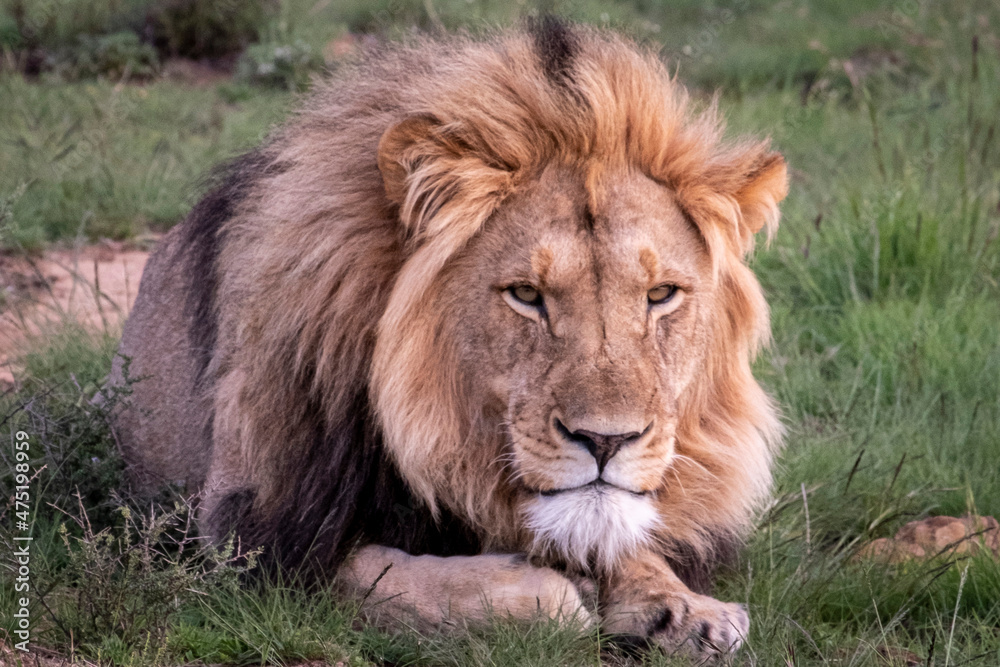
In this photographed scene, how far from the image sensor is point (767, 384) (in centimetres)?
473

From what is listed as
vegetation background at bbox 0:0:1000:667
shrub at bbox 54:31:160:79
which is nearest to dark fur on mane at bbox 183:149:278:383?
vegetation background at bbox 0:0:1000:667

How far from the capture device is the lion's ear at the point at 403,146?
2654 millimetres

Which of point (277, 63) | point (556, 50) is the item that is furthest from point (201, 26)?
point (556, 50)

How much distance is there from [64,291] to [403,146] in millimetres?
3352

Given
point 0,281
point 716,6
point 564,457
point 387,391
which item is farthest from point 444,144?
point 716,6

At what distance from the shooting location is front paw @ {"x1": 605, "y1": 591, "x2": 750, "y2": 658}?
2.76 m

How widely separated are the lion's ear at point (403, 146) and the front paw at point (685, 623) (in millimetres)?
1193

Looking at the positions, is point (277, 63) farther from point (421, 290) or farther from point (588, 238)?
point (588, 238)

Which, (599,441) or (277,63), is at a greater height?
(599,441)

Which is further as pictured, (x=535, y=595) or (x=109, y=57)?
(x=109, y=57)

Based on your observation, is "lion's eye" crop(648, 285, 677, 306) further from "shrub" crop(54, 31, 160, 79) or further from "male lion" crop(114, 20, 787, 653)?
"shrub" crop(54, 31, 160, 79)

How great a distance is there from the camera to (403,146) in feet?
8.80

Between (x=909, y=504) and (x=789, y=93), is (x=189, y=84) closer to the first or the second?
(x=789, y=93)

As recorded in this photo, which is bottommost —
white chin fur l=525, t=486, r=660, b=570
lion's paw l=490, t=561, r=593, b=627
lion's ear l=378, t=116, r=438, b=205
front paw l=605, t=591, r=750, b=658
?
front paw l=605, t=591, r=750, b=658
